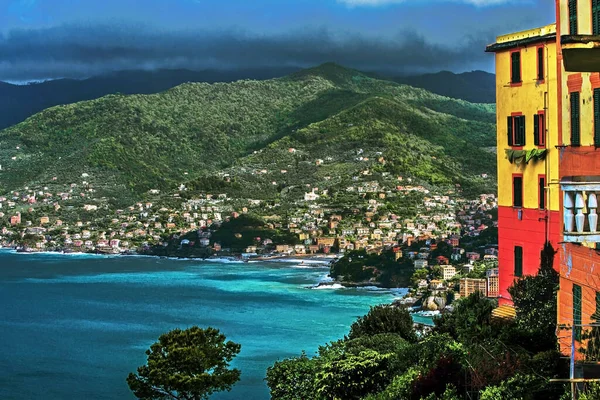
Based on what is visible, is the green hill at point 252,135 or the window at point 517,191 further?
the green hill at point 252,135

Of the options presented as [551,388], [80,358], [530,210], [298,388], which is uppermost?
[530,210]

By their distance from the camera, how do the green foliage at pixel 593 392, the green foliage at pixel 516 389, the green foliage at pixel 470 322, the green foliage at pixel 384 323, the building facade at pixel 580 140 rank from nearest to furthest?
the green foliage at pixel 593 392 < the building facade at pixel 580 140 < the green foliage at pixel 516 389 < the green foliage at pixel 470 322 < the green foliage at pixel 384 323

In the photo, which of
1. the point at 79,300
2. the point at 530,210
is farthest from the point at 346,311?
the point at 530,210

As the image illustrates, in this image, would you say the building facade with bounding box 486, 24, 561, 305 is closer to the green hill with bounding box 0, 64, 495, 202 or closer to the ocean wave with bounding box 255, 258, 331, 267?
the ocean wave with bounding box 255, 258, 331, 267

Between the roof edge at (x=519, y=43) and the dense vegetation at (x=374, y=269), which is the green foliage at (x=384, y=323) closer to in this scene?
the roof edge at (x=519, y=43)

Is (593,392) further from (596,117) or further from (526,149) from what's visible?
(526,149)

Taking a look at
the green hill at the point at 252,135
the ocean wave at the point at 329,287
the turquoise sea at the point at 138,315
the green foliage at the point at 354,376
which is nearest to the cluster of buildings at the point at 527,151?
the green foliage at the point at 354,376

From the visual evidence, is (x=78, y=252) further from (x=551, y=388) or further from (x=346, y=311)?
(x=551, y=388)

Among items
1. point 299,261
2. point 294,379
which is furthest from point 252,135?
point 294,379
